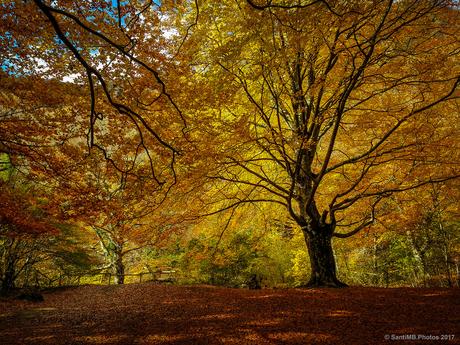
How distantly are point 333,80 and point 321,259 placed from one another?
14.0ft

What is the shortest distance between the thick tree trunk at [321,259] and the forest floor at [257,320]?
0.73m

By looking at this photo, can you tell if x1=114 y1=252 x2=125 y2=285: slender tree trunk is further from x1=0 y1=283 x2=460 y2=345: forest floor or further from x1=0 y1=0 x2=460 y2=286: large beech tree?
x1=0 y1=0 x2=460 y2=286: large beech tree

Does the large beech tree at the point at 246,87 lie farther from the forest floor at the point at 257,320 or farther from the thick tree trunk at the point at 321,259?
the forest floor at the point at 257,320

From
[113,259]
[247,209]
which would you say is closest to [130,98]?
[247,209]

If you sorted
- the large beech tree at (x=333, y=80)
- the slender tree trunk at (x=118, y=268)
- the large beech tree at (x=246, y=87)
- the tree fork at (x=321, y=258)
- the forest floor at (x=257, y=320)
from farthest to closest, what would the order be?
the slender tree trunk at (x=118, y=268) → the tree fork at (x=321, y=258) → the large beech tree at (x=246, y=87) → the large beech tree at (x=333, y=80) → the forest floor at (x=257, y=320)

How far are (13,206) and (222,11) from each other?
26.6ft

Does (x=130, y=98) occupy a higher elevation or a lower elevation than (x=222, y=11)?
lower

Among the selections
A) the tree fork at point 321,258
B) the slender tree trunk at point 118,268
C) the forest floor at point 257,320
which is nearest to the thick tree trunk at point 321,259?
the tree fork at point 321,258

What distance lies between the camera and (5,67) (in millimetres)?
6836

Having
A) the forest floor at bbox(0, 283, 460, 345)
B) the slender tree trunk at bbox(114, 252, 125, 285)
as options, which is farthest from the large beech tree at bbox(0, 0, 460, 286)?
the slender tree trunk at bbox(114, 252, 125, 285)

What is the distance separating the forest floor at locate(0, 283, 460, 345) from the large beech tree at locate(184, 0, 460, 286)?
1988 mm

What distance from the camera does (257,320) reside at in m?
4.28

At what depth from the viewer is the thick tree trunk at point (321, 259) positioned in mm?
6883

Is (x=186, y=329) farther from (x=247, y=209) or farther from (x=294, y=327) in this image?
(x=247, y=209)
